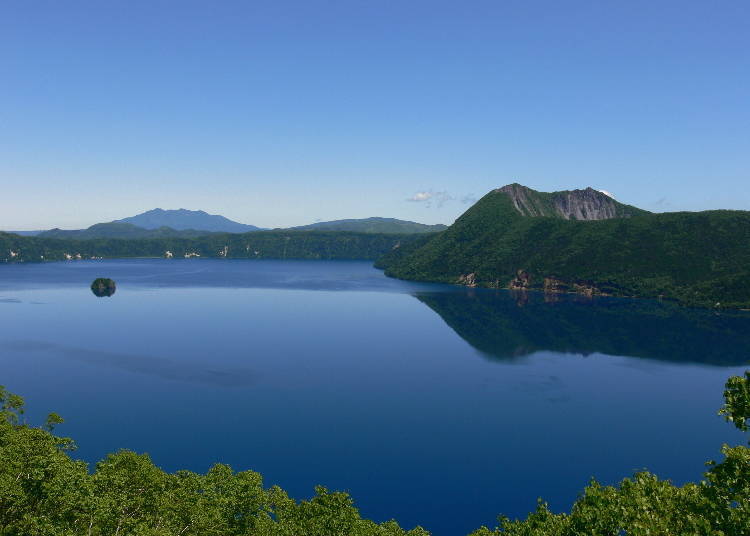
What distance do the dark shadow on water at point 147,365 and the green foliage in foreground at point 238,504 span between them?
248ft

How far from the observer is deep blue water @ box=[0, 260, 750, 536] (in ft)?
246

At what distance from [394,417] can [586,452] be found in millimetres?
38972

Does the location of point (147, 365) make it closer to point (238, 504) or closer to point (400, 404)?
point (400, 404)

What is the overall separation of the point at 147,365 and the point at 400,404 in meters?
79.5

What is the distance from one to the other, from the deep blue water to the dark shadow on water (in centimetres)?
87

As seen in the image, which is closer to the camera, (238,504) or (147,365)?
(238,504)

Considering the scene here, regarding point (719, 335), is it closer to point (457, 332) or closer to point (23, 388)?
point (457, 332)

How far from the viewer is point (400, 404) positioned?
107 meters

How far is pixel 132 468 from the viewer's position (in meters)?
45.6

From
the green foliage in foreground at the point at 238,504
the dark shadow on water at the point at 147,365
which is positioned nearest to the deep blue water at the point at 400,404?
the dark shadow on water at the point at 147,365

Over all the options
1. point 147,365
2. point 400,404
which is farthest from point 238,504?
point 147,365

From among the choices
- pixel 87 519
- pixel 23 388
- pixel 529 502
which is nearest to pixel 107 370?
pixel 23 388

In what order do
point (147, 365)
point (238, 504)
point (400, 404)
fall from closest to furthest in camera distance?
point (238, 504) → point (400, 404) → point (147, 365)

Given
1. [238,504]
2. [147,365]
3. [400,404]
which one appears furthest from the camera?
[147,365]
